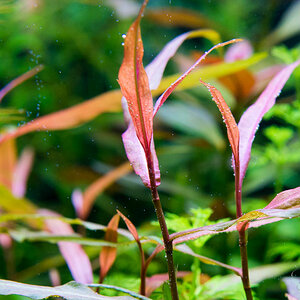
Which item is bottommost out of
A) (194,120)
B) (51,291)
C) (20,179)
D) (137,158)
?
(51,291)

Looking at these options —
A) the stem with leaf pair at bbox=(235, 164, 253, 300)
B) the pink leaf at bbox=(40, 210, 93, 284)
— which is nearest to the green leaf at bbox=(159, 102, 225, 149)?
the pink leaf at bbox=(40, 210, 93, 284)

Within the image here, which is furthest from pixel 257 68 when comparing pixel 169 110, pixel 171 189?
pixel 171 189

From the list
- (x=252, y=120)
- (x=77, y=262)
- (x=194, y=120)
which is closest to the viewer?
(x=252, y=120)

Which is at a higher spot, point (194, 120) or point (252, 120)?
point (194, 120)

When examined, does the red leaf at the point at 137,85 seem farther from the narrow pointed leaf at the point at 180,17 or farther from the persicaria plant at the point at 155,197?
the narrow pointed leaf at the point at 180,17

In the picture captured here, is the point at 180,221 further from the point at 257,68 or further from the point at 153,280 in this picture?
the point at 257,68

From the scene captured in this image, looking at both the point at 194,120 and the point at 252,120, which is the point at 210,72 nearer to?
the point at 252,120

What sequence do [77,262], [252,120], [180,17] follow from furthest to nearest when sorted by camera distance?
[180,17] → [77,262] → [252,120]

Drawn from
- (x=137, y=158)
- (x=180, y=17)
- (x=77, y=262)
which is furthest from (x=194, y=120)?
(x=137, y=158)
